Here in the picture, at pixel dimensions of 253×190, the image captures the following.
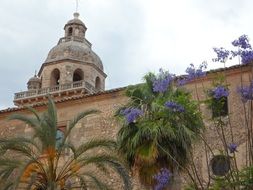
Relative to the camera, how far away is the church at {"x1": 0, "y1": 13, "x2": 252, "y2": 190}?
19516 millimetres

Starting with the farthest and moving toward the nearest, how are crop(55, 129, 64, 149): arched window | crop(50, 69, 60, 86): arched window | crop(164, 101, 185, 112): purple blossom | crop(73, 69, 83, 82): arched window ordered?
crop(73, 69, 83, 82): arched window, crop(50, 69, 60, 86): arched window, crop(55, 129, 64, 149): arched window, crop(164, 101, 185, 112): purple blossom

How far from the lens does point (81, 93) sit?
3262 cm

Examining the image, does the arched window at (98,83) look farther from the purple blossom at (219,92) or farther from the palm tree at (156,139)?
the purple blossom at (219,92)

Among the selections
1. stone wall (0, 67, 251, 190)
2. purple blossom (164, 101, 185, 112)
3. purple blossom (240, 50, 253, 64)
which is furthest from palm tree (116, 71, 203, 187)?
stone wall (0, 67, 251, 190)

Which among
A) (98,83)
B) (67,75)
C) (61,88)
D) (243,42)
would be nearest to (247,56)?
(243,42)

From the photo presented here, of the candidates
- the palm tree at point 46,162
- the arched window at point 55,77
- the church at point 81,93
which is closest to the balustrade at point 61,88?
the church at point 81,93

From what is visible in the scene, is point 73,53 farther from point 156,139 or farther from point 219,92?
point 219,92

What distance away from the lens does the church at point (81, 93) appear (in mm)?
19516

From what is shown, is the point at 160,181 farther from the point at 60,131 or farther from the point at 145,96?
the point at 60,131

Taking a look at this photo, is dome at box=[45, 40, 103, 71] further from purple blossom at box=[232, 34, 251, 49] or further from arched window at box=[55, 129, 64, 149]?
purple blossom at box=[232, 34, 251, 49]

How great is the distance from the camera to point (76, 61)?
115ft

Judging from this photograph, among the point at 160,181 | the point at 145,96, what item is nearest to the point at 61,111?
the point at 145,96

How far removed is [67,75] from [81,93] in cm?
246

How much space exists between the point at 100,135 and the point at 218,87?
41.3 ft
